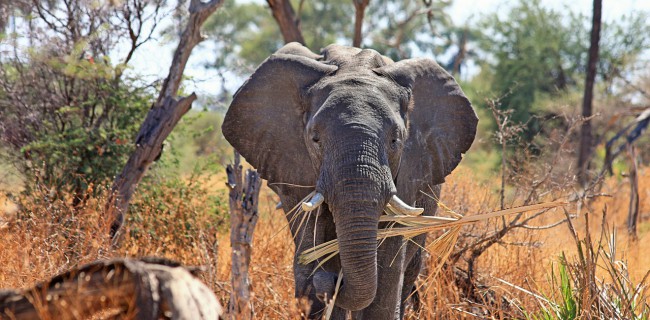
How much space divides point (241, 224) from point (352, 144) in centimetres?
70

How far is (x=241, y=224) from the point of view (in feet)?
14.3

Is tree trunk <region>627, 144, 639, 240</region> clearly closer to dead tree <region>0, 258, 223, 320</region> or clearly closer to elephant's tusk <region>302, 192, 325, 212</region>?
→ elephant's tusk <region>302, 192, 325, 212</region>

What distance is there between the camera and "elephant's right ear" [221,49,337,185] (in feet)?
17.1

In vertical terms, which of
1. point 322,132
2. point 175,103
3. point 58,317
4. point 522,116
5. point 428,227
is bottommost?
point 58,317

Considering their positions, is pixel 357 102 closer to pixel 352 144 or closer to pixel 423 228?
pixel 352 144

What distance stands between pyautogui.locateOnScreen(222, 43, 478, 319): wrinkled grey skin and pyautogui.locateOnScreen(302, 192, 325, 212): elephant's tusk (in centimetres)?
4

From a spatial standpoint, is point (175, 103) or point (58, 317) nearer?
point (58, 317)

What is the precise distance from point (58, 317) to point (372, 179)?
2.12 m

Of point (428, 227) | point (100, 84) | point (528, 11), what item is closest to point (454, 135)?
point (428, 227)

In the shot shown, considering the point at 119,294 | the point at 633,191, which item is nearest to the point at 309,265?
the point at 119,294

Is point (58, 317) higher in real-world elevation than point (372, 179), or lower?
lower

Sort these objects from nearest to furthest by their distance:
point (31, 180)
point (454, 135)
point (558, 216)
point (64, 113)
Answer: point (454, 135), point (31, 180), point (64, 113), point (558, 216)

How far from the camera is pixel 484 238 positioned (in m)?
6.97

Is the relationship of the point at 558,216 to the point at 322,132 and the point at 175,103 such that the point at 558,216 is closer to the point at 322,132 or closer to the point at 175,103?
the point at 175,103
